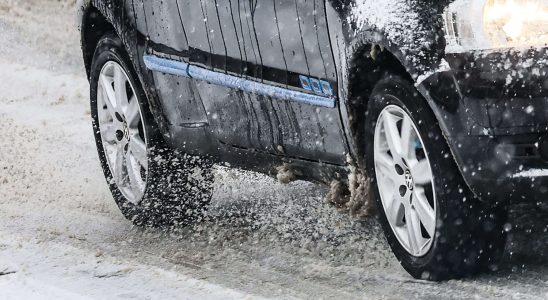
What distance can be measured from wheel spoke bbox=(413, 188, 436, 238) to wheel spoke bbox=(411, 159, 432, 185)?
4 cm

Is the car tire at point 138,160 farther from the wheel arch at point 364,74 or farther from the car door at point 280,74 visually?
the wheel arch at point 364,74

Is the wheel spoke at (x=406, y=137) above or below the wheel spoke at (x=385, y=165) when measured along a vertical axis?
above

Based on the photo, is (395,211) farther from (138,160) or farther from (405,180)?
(138,160)

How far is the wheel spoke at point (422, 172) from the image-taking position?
4.53 metres

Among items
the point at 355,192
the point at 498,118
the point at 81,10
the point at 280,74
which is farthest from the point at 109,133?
the point at 498,118

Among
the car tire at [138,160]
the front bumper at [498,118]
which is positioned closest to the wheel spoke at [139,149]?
the car tire at [138,160]

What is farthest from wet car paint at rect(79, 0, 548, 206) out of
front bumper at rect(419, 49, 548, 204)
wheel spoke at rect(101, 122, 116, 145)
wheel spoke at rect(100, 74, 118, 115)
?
wheel spoke at rect(101, 122, 116, 145)

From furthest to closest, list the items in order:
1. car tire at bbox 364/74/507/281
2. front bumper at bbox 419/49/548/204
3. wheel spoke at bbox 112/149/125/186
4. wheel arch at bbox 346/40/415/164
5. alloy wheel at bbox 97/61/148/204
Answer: wheel spoke at bbox 112/149/125/186, alloy wheel at bbox 97/61/148/204, wheel arch at bbox 346/40/415/164, car tire at bbox 364/74/507/281, front bumper at bbox 419/49/548/204

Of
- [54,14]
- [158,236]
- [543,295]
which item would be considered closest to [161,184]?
[158,236]

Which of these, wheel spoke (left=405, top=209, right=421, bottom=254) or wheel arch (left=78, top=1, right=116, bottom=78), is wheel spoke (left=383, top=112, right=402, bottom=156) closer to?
Answer: wheel spoke (left=405, top=209, right=421, bottom=254)

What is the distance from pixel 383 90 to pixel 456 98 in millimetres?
527

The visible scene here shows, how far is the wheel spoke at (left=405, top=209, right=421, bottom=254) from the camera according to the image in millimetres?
4695

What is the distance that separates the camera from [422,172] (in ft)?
15.0

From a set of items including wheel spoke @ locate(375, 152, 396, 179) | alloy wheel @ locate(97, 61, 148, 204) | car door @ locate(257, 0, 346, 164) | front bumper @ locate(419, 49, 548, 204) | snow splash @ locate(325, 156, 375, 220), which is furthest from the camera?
alloy wheel @ locate(97, 61, 148, 204)
